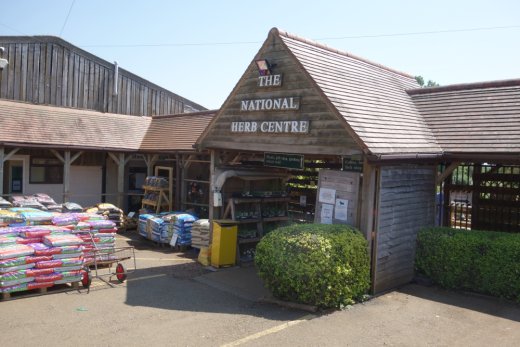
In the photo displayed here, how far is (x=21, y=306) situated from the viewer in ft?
27.8

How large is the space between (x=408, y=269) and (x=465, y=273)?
1232 mm

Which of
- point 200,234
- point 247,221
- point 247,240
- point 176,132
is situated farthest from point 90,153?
point 247,240

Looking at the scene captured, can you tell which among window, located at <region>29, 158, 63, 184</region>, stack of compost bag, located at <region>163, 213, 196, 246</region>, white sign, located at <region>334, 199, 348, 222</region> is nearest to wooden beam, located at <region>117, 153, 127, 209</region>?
window, located at <region>29, 158, 63, 184</region>

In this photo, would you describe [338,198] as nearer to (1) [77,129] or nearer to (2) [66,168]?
(2) [66,168]

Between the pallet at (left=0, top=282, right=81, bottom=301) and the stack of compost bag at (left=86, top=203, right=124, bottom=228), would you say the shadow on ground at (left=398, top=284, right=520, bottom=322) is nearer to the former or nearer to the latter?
the pallet at (left=0, top=282, right=81, bottom=301)

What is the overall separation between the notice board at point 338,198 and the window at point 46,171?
12.4 m

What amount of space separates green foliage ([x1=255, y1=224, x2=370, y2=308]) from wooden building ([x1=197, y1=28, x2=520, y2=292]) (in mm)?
637

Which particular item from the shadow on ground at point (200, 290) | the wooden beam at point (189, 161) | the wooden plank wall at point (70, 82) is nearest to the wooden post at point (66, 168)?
the wooden beam at point (189, 161)

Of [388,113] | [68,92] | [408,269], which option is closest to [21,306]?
[408,269]

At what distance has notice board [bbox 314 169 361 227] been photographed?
9.70 metres

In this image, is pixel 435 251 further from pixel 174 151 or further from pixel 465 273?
pixel 174 151

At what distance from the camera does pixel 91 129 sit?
1925 cm

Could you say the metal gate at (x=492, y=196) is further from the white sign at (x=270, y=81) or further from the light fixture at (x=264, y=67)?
the light fixture at (x=264, y=67)

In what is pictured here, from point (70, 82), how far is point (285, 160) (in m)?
14.8
